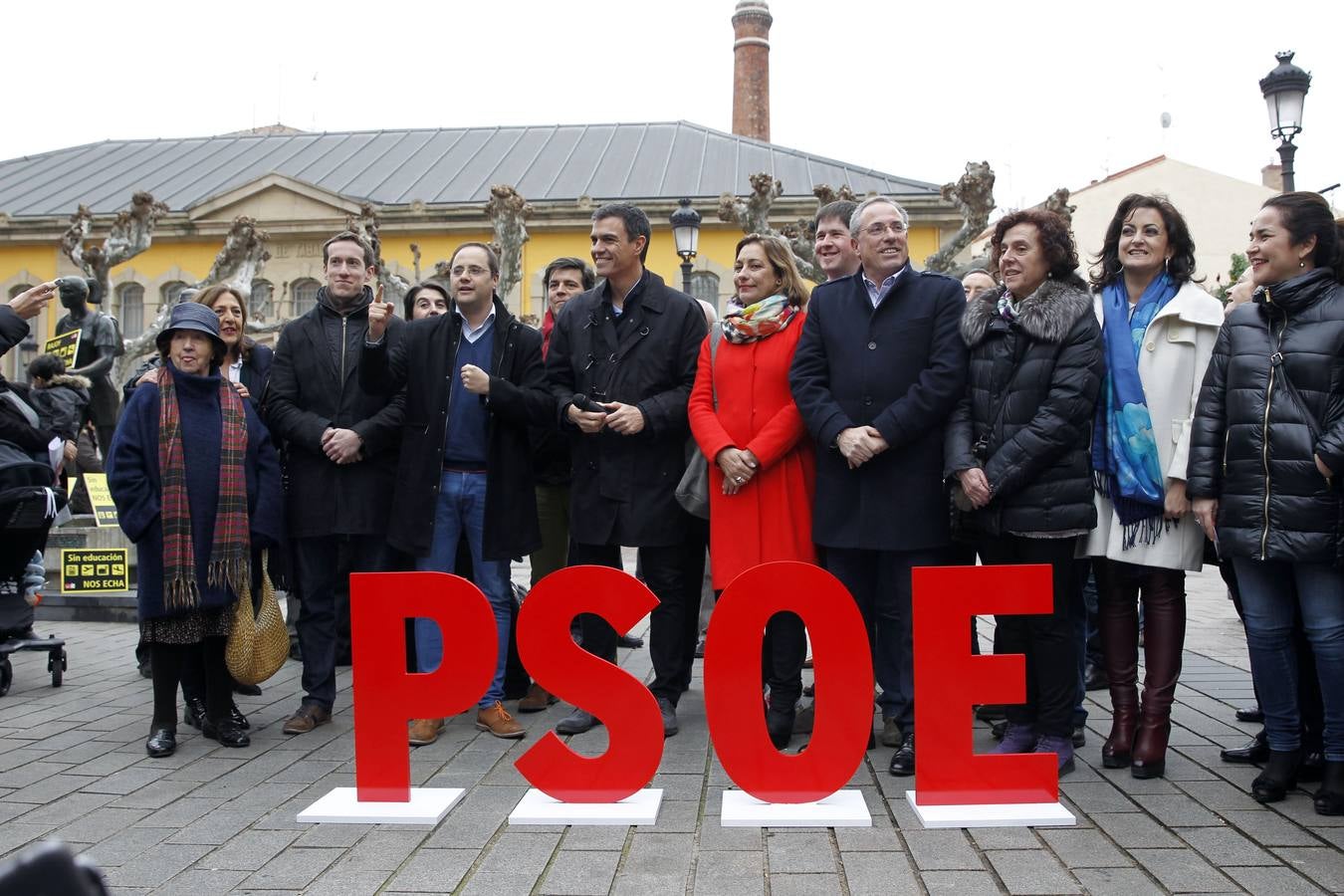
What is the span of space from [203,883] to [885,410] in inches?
124

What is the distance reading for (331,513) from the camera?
17.9 feet

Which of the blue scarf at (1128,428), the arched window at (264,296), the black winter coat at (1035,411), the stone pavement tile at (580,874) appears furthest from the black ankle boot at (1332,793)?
the arched window at (264,296)

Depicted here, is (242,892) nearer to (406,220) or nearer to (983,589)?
(983,589)

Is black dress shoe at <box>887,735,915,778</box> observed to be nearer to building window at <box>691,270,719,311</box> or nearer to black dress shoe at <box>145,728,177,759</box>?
black dress shoe at <box>145,728,177,759</box>

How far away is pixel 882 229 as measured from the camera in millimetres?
4832

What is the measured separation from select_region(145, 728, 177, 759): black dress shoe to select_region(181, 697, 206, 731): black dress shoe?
1.06ft

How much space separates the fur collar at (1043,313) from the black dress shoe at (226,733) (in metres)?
3.87

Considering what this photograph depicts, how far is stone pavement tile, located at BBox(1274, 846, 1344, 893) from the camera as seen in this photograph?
3.27 m

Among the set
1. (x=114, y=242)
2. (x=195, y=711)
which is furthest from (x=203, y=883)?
(x=114, y=242)

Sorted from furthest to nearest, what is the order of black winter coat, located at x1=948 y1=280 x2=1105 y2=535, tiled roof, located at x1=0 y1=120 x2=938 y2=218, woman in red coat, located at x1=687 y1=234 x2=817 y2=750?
tiled roof, located at x1=0 y1=120 x2=938 y2=218, woman in red coat, located at x1=687 y1=234 x2=817 y2=750, black winter coat, located at x1=948 y1=280 x2=1105 y2=535

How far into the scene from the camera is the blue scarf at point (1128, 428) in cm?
451

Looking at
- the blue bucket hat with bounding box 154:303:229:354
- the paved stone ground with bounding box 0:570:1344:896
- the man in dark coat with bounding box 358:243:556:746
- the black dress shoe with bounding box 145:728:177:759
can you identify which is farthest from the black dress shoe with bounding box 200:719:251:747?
the blue bucket hat with bounding box 154:303:229:354

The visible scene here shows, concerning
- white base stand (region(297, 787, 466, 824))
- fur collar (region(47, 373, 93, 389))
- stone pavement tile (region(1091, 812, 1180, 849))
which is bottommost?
stone pavement tile (region(1091, 812, 1180, 849))

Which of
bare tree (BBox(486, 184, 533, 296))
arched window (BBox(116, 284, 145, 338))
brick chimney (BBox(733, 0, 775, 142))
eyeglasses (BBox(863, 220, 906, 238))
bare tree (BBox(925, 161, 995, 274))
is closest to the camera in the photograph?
eyeglasses (BBox(863, 220, 906, 238))
